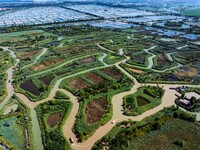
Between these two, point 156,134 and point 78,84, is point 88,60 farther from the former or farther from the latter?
point 156,134

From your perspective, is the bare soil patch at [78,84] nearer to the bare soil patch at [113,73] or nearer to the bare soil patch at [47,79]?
the bare soil patch at [47,79]

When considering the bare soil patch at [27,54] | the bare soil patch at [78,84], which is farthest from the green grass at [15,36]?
the bare soil patch at [78,84]

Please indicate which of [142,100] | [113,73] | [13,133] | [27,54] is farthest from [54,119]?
[27,54]

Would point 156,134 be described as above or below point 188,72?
above

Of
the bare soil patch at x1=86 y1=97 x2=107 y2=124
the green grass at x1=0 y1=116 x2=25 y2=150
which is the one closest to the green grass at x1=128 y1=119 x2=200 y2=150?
the bare soil patch at x1=86 y1=97 x2=107 y2=124

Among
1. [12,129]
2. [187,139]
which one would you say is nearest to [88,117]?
[12,129]
